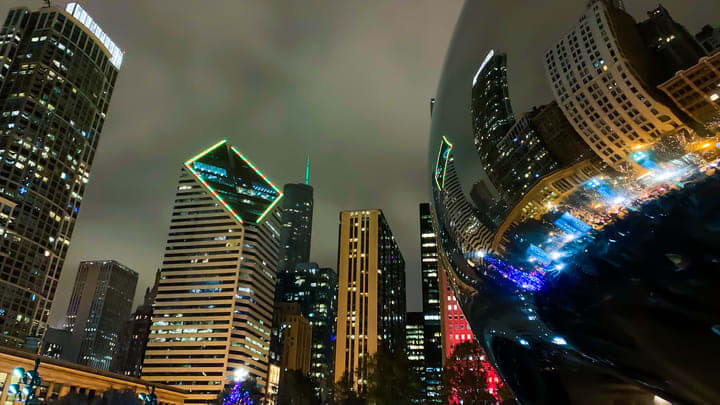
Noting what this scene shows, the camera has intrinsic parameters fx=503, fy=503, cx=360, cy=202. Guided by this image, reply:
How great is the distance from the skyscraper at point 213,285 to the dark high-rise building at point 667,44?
13994 cm

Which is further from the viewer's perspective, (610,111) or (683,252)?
(610,111)

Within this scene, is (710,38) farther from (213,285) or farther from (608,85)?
(213,285)

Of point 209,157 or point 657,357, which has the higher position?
point 209,157

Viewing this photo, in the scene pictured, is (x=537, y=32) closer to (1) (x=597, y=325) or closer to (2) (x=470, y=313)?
(1) (x=597, y=325)

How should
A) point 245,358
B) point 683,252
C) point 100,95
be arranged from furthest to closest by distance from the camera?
point 245,358
point 100,95
point 683,252

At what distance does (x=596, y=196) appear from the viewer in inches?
59.5

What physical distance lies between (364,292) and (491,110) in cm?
13238

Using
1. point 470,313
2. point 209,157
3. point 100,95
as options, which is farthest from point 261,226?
point 470,313

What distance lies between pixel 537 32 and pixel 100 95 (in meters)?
143

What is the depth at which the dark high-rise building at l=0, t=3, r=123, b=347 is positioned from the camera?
9550cm

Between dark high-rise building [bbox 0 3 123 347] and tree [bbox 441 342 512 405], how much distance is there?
3199 inches

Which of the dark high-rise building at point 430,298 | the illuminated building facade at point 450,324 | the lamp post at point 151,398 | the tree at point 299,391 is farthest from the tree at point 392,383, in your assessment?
the dark high-rise building at point 430,298

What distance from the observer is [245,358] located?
455 feet

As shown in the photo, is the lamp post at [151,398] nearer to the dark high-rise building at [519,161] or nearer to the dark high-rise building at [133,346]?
the dark high-rise building at [519,161]
